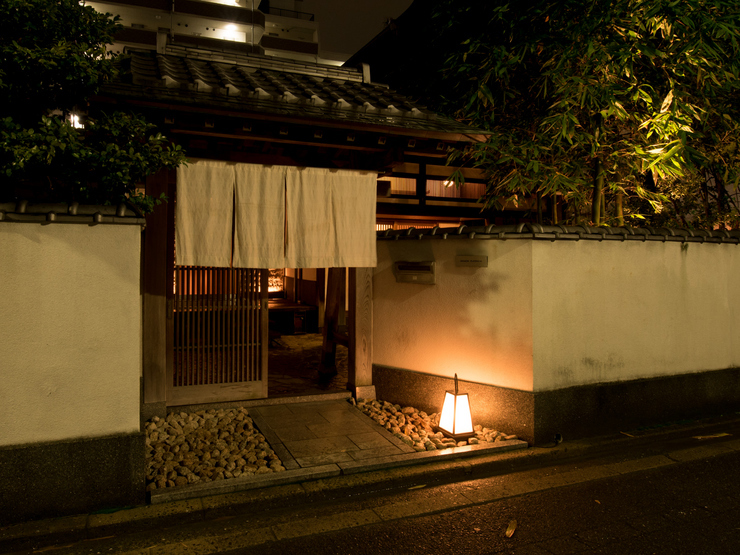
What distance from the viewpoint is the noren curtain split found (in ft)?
21.0

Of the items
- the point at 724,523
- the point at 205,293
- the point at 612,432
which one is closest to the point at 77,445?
the point at 205,293

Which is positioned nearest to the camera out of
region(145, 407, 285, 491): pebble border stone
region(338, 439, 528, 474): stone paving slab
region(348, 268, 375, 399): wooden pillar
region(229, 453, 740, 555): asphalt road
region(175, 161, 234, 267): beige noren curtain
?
region(229, 453, 740, 555): asphalt road

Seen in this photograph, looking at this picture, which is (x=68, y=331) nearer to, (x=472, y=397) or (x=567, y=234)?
(x=472, y=397)

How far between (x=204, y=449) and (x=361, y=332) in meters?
3.34

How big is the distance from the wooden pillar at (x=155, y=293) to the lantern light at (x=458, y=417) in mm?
4247

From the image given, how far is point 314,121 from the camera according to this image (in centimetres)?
640

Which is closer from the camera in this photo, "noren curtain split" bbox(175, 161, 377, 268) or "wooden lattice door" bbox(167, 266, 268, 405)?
"noren curtain split" bbox(175, 161, 377, 268)

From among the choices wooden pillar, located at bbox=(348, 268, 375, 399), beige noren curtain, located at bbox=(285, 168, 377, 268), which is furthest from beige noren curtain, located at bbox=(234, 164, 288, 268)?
wooden pillar, located at bbox=(348, 268, 375, 399)

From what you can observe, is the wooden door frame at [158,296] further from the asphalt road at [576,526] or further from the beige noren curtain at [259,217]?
the asphalt road at [576,526]

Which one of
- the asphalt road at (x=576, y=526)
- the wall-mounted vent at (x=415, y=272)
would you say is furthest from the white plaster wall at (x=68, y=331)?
the wall-mounted vent at (x=415, y=272)

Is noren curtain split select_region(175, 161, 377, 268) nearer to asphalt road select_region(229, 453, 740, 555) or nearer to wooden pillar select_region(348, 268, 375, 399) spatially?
wooden pillar select_region(348, 268, 375, 399)

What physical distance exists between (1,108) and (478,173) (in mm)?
10022

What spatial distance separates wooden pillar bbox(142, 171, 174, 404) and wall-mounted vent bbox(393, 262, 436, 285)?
12.3ft

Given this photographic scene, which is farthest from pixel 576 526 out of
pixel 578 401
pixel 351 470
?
pixel 578 401
